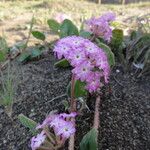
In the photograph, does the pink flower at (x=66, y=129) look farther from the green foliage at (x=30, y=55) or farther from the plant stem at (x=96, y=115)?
the green foliage at (x=30, y=55)

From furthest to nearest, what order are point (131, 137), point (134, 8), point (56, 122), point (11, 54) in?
point (134, 8) → point (11, 54) → point (131, 137) → point (56, 122)

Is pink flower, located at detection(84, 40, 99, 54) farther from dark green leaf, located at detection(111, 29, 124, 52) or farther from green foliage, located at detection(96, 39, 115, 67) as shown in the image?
dark green leaf, located at detection(111, 29, 124, 52)

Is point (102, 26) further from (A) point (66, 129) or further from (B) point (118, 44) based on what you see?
(A) point (66, 129)

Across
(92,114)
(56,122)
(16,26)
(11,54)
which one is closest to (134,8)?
(16,26)

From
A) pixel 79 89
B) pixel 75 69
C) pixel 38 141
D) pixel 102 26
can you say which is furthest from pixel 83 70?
pixel 102 26

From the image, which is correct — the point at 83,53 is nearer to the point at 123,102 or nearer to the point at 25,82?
the point at 123,102

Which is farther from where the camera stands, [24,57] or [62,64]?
[24,57]
